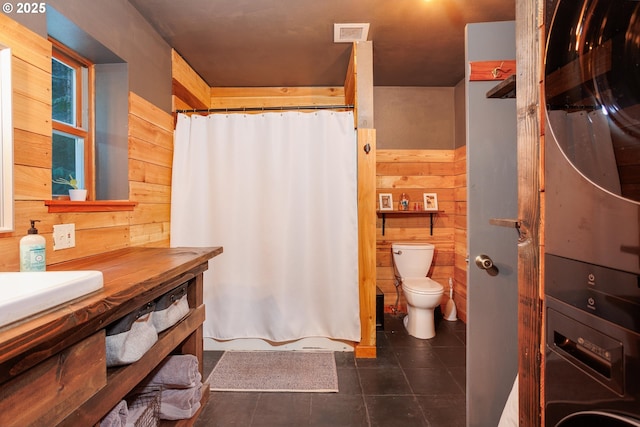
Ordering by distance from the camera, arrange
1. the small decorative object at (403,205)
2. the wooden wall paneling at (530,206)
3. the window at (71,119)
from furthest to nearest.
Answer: the small decorative object at (403,205), the window at (71,119), the wooden wall paneling at (530,206)

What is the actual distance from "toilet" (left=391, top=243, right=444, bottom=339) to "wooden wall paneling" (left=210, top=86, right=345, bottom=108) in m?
1.62

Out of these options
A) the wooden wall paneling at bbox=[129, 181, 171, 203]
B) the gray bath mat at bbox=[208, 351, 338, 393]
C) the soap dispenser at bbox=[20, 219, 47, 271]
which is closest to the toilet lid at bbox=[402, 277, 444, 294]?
the gray bath mat at bbox=[208, 351, 338, 393]

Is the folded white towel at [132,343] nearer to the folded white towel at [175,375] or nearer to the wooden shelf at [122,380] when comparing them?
the wooden shelf at [122,380]

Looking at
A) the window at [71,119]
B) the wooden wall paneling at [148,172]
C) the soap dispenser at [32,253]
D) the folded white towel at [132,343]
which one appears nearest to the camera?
the folded white towel at [132,343]

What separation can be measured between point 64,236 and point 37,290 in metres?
0.83

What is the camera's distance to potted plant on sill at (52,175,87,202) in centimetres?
145

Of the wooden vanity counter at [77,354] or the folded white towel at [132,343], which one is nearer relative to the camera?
the wooden vanity counter at [77,354]

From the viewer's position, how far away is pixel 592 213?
0.52m

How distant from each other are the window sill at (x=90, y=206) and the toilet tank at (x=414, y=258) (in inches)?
86.3

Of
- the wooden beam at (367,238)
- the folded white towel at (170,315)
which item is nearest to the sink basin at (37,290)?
the folded white towel at (170,315)

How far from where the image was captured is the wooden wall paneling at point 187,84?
231 cm

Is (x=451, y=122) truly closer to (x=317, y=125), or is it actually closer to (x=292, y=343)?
(x=317, y=125)

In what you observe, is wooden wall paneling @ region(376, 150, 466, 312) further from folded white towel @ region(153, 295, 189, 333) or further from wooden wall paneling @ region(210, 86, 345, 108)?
folded white towel @ region(153, 295, 189, 333)

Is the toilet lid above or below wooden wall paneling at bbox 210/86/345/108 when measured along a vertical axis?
below
